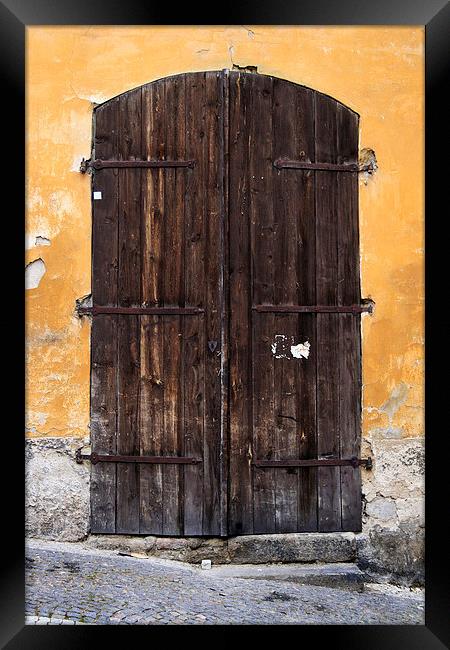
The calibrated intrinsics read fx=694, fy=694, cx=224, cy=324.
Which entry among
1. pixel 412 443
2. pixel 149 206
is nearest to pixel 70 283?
pixel 149 206

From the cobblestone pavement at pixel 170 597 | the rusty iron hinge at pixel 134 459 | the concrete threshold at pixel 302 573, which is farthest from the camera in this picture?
the rusty iron hinge at pixel 134 459

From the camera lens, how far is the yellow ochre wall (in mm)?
4223

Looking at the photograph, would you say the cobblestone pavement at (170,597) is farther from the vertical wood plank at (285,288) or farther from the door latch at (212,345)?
the door latch at (212,345)

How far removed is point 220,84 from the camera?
13.9 ft

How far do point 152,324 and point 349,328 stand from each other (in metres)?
1.21

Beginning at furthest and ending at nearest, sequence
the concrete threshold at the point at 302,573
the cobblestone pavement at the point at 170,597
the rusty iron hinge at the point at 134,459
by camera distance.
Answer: the rusty iron hinge at the point at 134,459 < the concrete threshold at the point at 302,573 < the cobblestone pavement at the point at 170,597

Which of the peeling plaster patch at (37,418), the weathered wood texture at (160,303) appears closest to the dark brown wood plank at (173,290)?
the weathered wood texture at (160,303)

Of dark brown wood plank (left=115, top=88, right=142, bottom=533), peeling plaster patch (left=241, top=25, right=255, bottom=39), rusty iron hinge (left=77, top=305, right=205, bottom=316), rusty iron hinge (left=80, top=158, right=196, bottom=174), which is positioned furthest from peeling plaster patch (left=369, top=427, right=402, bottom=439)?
peeling plaster patch (left=241, top=25, right=255, bottom=39)

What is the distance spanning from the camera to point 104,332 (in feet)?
13.9

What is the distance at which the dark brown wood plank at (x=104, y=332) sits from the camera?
165 inches

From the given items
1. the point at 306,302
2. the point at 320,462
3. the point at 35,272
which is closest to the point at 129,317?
the point at 35,272

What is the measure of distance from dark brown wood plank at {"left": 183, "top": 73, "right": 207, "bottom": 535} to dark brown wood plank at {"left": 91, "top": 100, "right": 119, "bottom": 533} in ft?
1.44

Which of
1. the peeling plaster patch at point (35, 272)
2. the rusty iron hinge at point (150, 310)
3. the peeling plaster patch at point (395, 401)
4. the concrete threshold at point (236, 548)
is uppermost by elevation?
the peeling plaster patch at point (35, 272)

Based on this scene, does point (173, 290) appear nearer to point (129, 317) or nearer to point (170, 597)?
point (129, 317)
